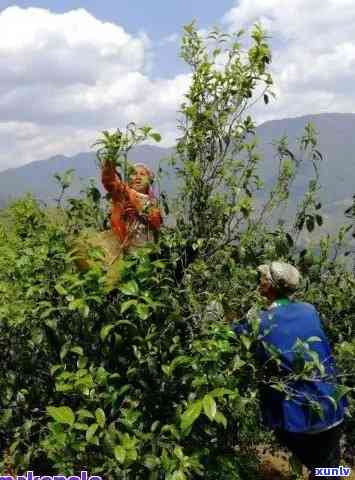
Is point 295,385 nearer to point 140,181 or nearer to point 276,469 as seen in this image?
point 140,181

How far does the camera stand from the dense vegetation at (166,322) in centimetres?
393

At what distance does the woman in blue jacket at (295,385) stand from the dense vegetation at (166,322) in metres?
0.20

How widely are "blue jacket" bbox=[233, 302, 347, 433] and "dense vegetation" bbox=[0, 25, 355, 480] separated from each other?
8.2 inches

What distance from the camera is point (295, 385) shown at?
4688mm

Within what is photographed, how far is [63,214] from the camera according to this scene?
5797mm

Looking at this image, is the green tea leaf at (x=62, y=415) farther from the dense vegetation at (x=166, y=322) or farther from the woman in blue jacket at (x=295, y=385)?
the woman in blue jacket at (x=295, y=385)

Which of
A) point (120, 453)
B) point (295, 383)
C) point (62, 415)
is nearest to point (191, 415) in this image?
point (120, 453)

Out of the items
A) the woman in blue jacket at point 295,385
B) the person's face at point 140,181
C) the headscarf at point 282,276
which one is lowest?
the woman in blue jacket at point 295,385

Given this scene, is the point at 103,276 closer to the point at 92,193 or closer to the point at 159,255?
the point at 159,255

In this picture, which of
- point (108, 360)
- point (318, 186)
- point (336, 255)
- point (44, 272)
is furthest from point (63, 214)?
point (336, 255)

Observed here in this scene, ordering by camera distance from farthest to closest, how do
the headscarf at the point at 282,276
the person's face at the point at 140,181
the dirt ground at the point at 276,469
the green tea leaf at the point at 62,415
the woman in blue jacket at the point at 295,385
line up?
the dirt ground at the point at 276,469 → the person's face at the point at 140,181 → the headscarf at the point at 282,276 → the woman in blue jacket at the point at 295,385 → the green tea leaf at the point at 62,415

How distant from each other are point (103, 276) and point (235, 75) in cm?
266

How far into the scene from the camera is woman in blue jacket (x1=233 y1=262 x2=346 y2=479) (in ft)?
15.3

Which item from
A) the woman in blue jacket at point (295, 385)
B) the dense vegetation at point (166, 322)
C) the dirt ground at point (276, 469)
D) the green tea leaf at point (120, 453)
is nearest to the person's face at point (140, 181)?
the dense vegetation at point (166, 322)
